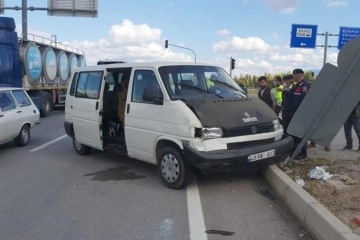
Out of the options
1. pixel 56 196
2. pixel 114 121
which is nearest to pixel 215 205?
pixel 56 196

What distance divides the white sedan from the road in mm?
1590

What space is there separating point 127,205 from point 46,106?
15264mm

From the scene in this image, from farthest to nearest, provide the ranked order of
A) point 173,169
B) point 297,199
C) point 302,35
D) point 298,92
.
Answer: point 302,35, point 298,92, point 173,169, point 297,199

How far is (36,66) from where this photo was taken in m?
18.9

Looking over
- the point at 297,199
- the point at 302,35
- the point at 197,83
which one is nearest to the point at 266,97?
the point at 197,83

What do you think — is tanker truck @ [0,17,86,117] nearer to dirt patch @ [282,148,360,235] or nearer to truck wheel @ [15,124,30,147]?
truck wheel @ [15,124,30,147]

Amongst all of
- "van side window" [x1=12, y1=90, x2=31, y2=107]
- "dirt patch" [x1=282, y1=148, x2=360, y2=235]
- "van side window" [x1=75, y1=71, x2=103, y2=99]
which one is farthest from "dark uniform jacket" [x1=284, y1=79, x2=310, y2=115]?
"van side window" [x1=12, y1=90, x2=31, y2=107]

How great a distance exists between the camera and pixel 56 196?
6.41 meters

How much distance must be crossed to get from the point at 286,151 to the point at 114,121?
11.6 ft

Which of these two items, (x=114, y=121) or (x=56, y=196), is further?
(x=114, y=121)

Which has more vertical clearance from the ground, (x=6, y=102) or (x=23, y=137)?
(x=6, y=102)

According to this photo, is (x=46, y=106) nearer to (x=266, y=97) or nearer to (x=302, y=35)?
(x=266, y=97)

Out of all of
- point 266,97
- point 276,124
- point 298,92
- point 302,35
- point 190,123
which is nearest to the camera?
point 190,123

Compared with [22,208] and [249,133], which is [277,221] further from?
[22,208]
